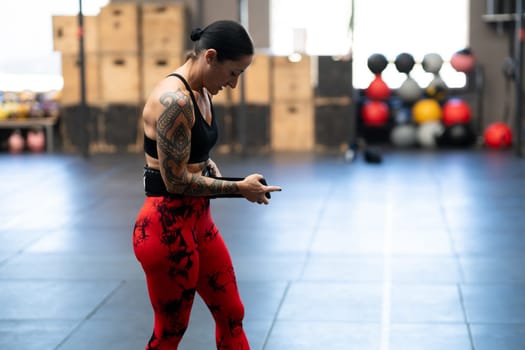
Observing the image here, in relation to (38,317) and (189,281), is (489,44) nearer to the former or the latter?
(38,317)

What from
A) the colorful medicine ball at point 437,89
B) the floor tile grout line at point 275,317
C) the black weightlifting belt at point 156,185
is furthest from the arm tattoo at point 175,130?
the colorful medicine ball at point 437,89

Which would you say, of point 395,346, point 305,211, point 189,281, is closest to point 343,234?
point 305,211

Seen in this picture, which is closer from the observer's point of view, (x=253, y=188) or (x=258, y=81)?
(x=253, y=188)

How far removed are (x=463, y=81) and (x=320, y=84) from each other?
6.40 ft

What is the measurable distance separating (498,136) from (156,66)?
414 centimetres

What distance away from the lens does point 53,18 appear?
435 inches

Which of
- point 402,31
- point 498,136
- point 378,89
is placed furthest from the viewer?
point 402,31

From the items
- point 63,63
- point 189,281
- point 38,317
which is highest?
point 63,63

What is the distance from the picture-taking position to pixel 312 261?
5.43 meters

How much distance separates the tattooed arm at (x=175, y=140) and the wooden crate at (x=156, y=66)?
8621mm

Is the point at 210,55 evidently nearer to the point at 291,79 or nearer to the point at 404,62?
the point at 291,79

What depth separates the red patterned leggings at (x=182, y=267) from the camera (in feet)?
8.83

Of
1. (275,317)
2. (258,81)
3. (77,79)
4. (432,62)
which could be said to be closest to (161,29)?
(77,79)

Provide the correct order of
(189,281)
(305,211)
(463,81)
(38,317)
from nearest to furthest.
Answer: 1. (189,281)
2. (38,317)
3. (305,211)
4. (463,81)
